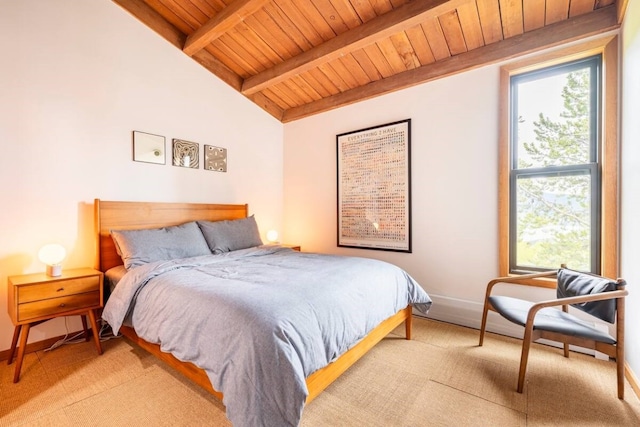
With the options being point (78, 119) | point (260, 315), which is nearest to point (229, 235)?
point (78, 119)

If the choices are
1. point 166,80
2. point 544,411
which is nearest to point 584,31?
point 544,411

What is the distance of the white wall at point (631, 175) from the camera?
1794 mm

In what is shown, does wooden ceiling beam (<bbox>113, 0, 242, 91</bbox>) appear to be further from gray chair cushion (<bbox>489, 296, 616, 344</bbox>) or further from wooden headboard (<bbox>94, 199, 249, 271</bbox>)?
gray chair cushion (<bbox>489, 296, 616, 344</bbox>)

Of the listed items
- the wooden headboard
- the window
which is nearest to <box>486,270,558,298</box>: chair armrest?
the window

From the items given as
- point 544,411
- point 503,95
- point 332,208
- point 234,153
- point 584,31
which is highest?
point 584,31

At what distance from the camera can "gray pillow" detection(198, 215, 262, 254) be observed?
3066mm

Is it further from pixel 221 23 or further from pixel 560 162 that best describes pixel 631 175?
pixel 221 23

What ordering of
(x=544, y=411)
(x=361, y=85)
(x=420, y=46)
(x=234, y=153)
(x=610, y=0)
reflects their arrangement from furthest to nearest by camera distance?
(x=234, y=153)
(x=361, y=85)
(x=420, y=46)
(x=610, y=0)
(x=544, y=411)

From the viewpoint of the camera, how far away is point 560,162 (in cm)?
247

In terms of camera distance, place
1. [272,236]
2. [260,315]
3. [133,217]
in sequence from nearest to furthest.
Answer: [260,315] < [133,217] < [272,236]

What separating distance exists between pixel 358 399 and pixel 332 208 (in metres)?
2.52

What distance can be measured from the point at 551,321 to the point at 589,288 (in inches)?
12.8

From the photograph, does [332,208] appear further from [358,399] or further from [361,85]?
[358,399]

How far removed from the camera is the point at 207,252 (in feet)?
9.58
